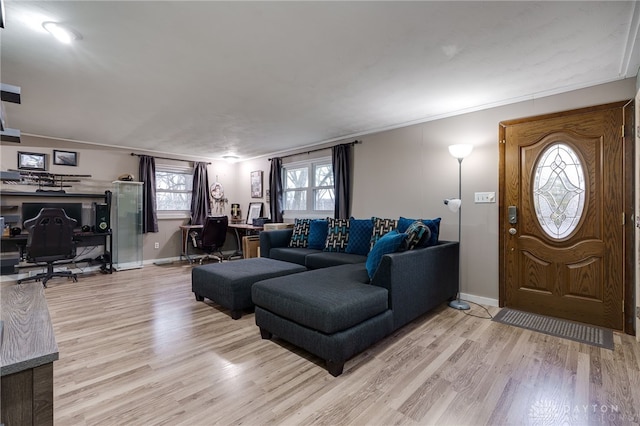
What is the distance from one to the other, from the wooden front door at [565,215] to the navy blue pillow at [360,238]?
1.52m

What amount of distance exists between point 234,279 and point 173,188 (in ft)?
13.9

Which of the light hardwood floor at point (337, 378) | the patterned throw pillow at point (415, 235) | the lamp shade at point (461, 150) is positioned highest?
the lamp shade at point (461, 150)

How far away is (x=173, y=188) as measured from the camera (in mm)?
6340

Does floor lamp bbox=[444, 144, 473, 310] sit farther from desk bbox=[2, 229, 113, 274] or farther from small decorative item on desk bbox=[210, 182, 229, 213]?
desk bbox=[2, 229, 113, 274]

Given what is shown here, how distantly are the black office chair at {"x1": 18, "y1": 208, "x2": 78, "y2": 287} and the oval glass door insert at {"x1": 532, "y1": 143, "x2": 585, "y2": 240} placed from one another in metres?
5.90

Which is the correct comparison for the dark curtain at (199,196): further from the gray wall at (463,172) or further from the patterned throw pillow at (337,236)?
the gray wall at (463,172)

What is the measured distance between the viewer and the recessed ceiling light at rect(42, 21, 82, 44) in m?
1.90

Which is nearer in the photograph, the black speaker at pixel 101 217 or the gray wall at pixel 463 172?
the gray wall at pixel 463 172

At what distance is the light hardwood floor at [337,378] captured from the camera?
1623mm

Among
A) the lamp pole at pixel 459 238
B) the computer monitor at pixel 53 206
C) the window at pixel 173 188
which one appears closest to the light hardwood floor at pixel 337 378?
the lamp pole at pixel 459 238

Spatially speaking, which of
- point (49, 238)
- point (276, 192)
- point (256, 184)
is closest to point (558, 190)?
point (276, 192)

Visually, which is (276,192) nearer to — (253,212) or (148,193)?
(253,212)

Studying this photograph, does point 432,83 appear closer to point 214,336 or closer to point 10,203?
point 214,336

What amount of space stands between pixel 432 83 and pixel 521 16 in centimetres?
97
